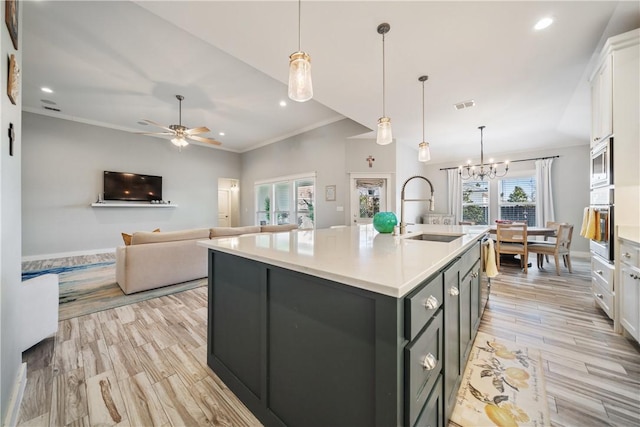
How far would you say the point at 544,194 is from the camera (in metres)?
5.48

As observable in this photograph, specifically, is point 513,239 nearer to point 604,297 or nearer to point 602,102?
point 604,297

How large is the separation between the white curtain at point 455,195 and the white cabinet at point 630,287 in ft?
15.5

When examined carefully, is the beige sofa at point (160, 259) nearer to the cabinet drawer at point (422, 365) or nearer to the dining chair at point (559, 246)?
the cabinet drawer at point (422, 365)

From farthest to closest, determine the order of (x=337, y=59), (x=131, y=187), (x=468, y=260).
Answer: (x=131, y=187) < (x=337, y=59) < (x=468, y=260)

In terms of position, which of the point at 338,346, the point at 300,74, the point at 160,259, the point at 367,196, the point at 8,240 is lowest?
the point at 160,259

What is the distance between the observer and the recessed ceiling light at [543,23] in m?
2.03

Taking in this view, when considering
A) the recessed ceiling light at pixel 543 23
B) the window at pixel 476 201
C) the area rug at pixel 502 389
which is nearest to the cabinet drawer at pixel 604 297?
the area rug at pixel 502 389

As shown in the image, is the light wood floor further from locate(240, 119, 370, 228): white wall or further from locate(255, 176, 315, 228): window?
locate(255, 176, 315, 228): window

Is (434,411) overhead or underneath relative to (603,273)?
underneath

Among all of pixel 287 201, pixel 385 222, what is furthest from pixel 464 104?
pixel 287 201

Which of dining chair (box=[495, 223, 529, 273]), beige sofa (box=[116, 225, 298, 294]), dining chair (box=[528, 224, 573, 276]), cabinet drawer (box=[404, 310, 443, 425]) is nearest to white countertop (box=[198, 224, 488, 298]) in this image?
cabinet drawer (box=[404, 310, 443, 425])

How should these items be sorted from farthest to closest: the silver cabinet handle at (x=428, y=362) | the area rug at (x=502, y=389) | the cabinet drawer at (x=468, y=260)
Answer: the cabinet drawer at (x=468, y=260)
the area rug at (x=502, y=389)
the silver cabinet handle at (x=428, y=362)

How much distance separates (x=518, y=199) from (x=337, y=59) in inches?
239

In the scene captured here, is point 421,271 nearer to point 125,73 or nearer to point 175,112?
point 125,73
